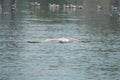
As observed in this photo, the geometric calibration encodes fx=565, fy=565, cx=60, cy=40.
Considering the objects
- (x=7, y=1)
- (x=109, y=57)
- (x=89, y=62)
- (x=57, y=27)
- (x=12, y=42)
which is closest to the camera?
(x=89, y=62)

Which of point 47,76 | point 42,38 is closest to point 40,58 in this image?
point 47,76

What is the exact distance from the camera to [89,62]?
46000mm

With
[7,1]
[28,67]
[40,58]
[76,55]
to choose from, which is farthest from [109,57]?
[7,1]

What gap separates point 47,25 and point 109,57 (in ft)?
134

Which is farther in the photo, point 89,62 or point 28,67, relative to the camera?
point 89,62

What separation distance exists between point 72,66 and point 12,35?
26.6 meters

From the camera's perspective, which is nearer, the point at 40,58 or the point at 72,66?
the point at 72,66

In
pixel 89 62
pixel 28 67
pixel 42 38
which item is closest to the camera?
pixel 28 67

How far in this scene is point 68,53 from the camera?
51.7 m

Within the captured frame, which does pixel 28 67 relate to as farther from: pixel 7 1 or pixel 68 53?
pixel 7 1

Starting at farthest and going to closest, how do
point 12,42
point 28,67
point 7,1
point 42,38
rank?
point 7,1 → point 42,38 → point 12,42 → point 28,67

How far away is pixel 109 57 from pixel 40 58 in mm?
6079

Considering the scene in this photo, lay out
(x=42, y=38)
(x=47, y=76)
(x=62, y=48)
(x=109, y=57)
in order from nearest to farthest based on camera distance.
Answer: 1. (x=47, y=76)
2. (x=109, y=57)
3. (x=62, y=48)
4. (x=42, y=38)

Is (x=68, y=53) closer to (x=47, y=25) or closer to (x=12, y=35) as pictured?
(x=12, y=35)
